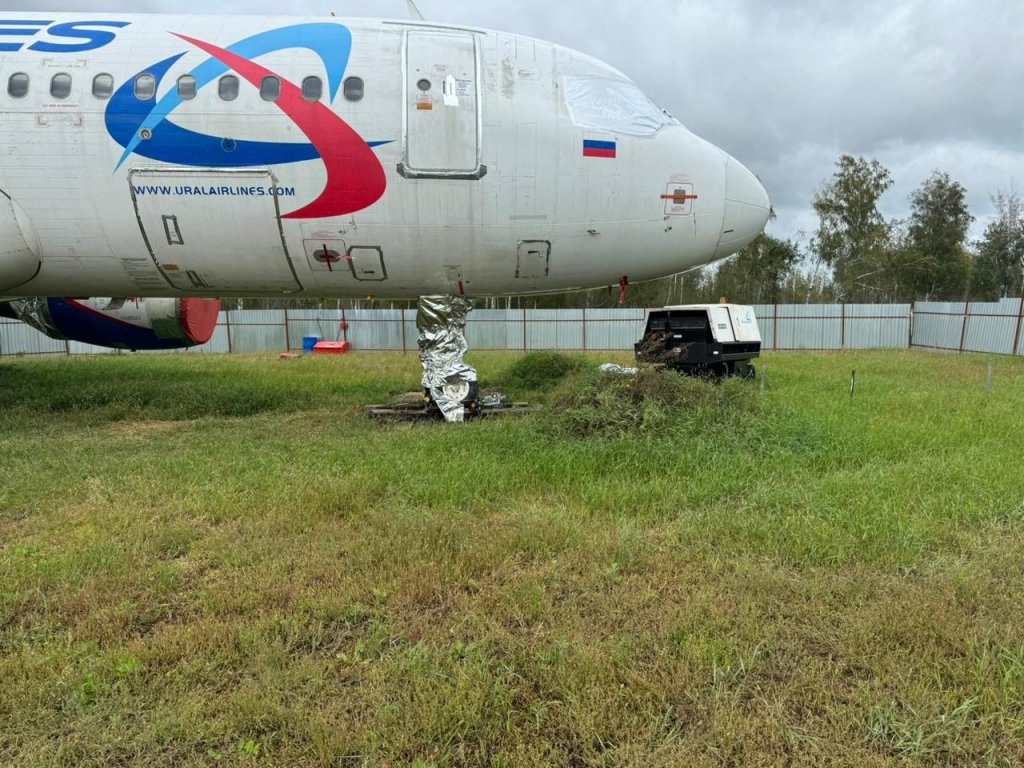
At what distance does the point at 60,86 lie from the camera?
272 inches

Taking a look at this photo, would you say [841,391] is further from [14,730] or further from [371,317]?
[371,317]

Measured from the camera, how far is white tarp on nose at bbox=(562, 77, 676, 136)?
7.36 meters

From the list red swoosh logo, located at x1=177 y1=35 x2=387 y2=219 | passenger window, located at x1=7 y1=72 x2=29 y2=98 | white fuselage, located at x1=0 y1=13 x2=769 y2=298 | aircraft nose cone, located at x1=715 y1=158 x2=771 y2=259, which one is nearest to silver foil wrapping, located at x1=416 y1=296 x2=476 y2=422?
white fuselage, located at x1=0 y1=13 x2=769 y2=298

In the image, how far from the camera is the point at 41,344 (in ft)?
85.5

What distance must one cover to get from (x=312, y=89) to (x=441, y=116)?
1.51m

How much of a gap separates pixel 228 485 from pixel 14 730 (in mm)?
2880

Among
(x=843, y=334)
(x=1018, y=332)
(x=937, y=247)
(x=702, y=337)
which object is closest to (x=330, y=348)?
(x=702, y=337)

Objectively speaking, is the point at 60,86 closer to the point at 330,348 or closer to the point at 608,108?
the point at 608,108

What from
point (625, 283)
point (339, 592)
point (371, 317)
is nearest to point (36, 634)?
point (339, 592)

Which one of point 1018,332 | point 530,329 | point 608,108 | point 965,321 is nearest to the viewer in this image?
point 608,108

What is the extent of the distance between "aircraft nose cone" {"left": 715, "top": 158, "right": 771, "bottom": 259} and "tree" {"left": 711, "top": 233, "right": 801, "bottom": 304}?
31.3 m

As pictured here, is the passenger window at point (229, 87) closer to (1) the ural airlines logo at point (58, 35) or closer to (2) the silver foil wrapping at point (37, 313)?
(1) the ural airlines logo at point (58, 35)

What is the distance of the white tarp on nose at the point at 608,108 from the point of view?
7355 mm

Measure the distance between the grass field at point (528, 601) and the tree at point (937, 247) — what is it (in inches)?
1608
